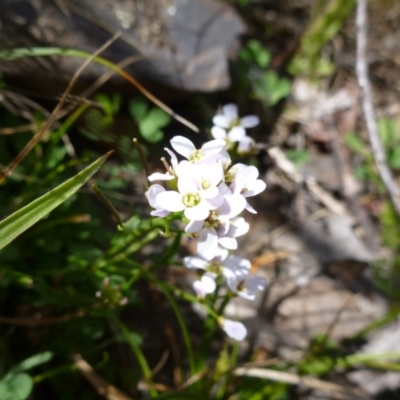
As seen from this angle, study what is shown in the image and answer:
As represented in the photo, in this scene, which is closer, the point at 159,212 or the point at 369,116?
the point at 159,212

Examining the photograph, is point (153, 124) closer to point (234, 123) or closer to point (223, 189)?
point (234, 123)

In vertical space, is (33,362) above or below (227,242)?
below

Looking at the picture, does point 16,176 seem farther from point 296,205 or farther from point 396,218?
point 396,218

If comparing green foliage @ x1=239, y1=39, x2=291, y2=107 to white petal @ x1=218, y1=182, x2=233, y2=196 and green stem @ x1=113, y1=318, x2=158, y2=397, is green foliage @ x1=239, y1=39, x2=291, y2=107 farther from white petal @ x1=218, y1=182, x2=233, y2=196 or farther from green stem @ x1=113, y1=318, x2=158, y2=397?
white petal @ x1=218, y1=182, x2=233, y2=196

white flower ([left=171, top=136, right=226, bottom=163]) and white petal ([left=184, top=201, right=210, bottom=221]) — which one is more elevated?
white flower ([left=171, top=136, right=226, bottom=163])

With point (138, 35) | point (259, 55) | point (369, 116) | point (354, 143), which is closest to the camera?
point (138, 35)

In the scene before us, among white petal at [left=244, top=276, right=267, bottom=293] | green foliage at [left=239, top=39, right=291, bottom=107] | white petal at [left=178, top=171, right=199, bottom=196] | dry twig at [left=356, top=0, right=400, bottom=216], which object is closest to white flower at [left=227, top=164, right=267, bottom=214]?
white petal at [left=178, top=171, right=199, bottom=196]

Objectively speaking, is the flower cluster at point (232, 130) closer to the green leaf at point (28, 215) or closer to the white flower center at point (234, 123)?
the white flower center at point (234, 123)

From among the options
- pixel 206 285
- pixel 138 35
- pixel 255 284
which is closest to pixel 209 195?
pixel 206 285
